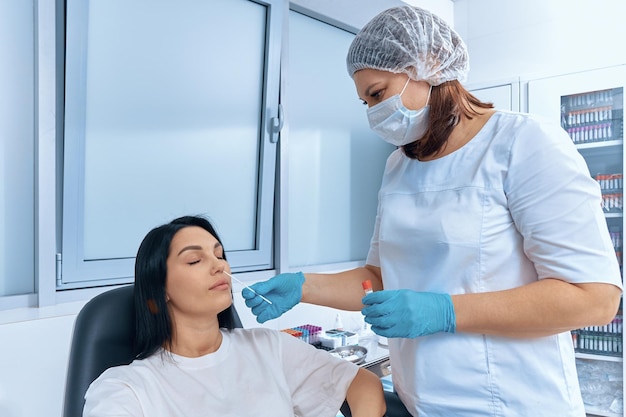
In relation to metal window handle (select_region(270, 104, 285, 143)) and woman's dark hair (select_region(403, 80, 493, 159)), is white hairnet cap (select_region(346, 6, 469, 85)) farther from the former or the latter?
metal window handle (select_region(270, 104, 285, 143))

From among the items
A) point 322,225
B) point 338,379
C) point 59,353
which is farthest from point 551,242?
point 322,225

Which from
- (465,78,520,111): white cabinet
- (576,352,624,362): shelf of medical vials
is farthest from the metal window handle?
(576,352,624,362): shelf of medical vials

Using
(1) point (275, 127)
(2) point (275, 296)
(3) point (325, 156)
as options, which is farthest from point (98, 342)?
(3) point (325, 156)

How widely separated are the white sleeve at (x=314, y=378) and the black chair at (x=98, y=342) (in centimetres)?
42

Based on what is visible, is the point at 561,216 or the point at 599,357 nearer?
the point at 561,216

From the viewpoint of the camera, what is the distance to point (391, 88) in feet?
3.73

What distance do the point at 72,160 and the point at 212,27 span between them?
82 centimetres

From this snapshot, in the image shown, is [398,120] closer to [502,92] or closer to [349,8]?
[349,8]

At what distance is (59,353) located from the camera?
151 cm

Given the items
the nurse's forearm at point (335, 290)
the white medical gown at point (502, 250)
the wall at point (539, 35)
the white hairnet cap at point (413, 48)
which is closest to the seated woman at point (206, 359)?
the nurse's forearm at point (335, 290)

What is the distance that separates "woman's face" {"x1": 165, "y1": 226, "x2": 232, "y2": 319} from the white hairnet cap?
0.62 m

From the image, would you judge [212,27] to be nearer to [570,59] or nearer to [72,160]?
[72,160]

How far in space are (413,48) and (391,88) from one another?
0.10 m

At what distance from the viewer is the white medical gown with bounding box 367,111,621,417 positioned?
3.03 feet
